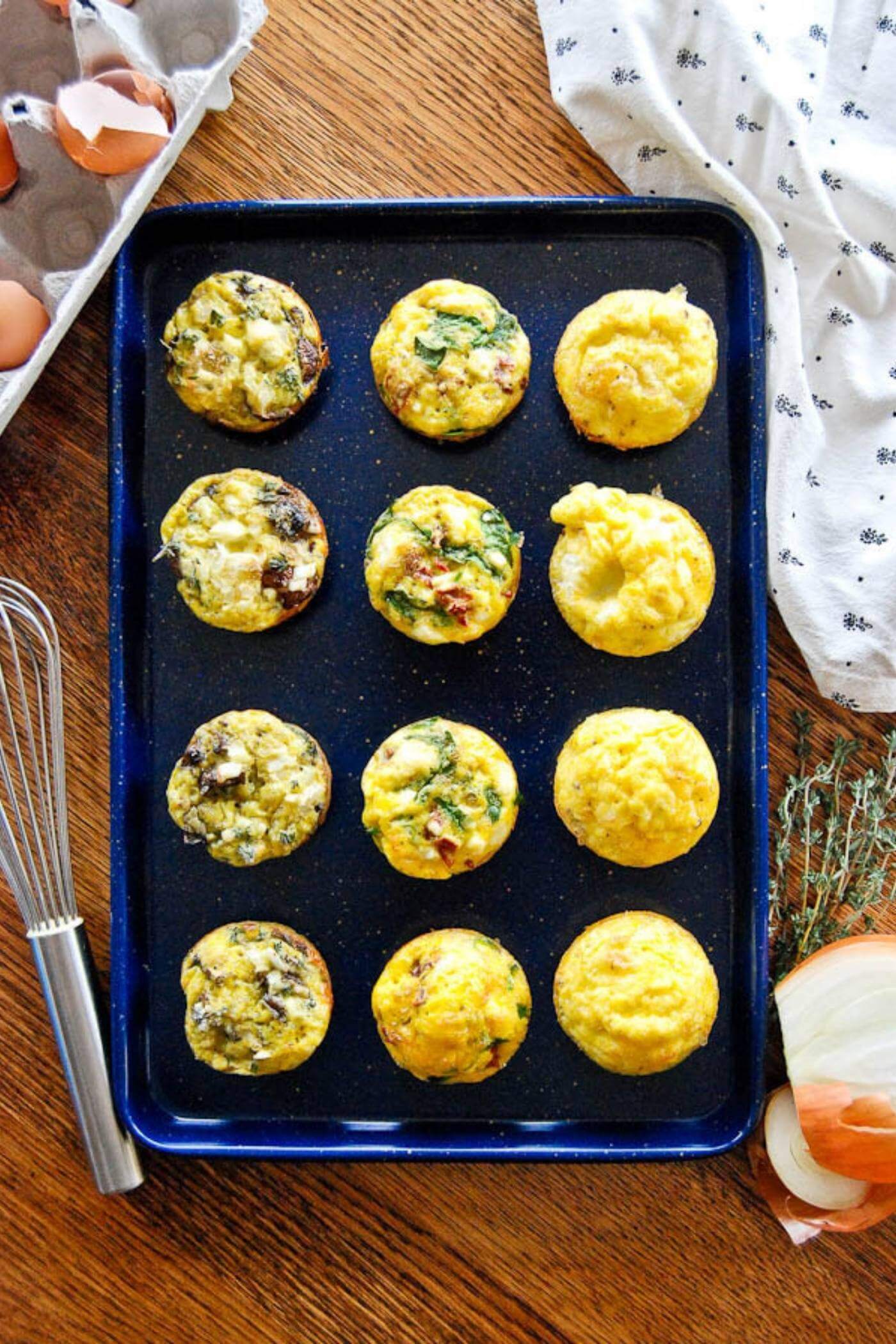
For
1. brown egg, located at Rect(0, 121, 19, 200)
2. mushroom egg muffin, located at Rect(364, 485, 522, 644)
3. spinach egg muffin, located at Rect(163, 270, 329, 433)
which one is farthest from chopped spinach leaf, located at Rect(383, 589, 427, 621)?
brown egg, located at Rect(0, 121, 19, 200)

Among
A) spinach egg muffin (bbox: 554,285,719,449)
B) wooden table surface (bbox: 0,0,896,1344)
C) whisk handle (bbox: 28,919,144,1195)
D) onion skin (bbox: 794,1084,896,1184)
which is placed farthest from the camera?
wooden table surface (bbox: 0,0,896,1344)

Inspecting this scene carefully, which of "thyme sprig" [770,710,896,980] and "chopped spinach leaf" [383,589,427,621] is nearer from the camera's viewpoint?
"chopped spinach leaf" [383,589,427,621]

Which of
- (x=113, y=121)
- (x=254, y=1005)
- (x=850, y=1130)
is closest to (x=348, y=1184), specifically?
(x=254, y=1005)

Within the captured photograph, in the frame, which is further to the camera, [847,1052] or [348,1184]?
[348,1184]

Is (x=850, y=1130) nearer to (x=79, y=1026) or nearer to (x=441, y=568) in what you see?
(x=441, y=568)

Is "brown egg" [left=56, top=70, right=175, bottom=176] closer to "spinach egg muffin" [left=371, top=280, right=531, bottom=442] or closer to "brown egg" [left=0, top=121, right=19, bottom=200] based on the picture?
"brown egg" [left=0, top=121, right=19, bottom=200]

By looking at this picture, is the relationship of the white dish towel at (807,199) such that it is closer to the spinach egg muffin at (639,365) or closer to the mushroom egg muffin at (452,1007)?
the spinach egg muffin at (639,365)

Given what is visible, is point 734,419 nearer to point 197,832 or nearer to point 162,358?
point 162,358
